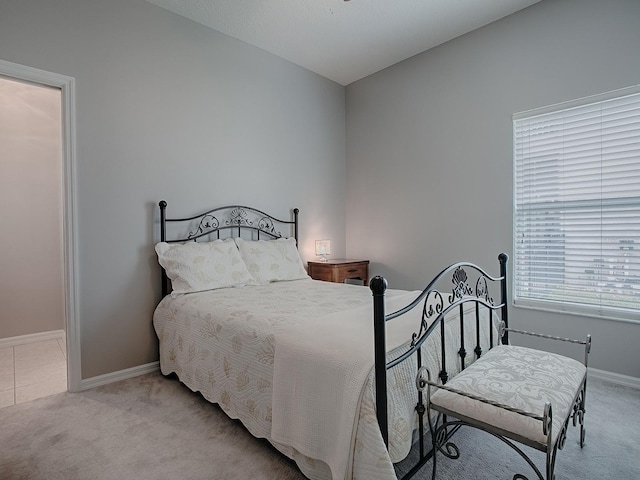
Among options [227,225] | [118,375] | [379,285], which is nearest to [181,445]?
[118,375]

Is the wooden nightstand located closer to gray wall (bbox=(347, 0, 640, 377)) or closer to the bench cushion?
gray wall (bbox=(347, 0, 640, 377))

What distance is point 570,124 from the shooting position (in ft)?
9.04

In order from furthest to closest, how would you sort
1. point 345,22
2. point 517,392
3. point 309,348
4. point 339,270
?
1. point 339,270
2. point 345,22
3. point 309,348
4. point 517,392

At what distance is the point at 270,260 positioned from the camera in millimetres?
3203

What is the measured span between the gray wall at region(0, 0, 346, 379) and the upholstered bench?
2366 millimetres

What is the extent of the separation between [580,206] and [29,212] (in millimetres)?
5220

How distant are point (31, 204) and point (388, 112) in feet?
13.2

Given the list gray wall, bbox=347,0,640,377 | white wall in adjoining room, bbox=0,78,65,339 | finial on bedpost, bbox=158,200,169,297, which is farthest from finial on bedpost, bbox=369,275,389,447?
white wall in adjoining room, bbox=0,78,65,339

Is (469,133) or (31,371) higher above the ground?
(469,133)

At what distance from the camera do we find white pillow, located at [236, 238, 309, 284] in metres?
3.09

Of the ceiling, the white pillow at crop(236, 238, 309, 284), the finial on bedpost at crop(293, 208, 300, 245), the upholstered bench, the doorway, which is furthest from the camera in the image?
the finial on bedpost at crop(293, 208, 300, 245)

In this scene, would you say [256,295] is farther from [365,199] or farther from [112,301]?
[365,199]

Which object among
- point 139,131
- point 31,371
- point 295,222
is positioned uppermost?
point 139,131

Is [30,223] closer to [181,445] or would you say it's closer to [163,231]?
[163,231]
